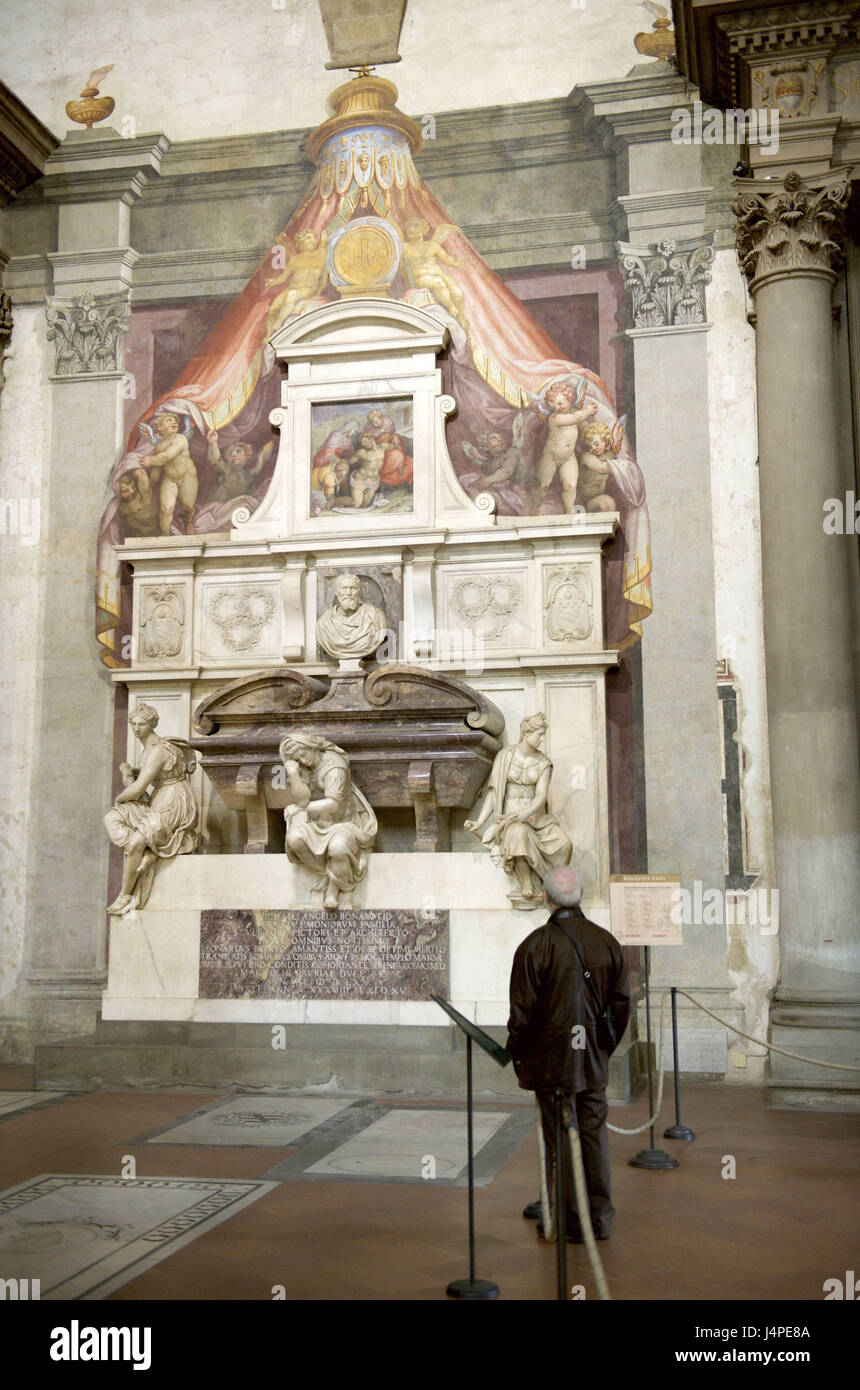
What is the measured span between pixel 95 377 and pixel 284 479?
2109 mm

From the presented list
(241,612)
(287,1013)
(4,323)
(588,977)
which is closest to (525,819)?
(287,1013)

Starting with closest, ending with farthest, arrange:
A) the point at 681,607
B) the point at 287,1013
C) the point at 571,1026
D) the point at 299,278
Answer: the point at 571,1026
the point at 287,1013
the point at 681,607
the point at 299,278

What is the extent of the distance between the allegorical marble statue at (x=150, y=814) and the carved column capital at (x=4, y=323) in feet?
13.3

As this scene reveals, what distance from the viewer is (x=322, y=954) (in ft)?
30.1

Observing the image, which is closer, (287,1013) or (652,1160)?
(652,1160)

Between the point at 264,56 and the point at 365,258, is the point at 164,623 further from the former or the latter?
the point at 264,56

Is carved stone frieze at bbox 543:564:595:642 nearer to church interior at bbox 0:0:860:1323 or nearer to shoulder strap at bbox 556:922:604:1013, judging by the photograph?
church interior at bbox 0:0:860:1323

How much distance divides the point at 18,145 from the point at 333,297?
3.13 m

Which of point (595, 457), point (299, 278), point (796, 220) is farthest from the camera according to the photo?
point (299, 278)

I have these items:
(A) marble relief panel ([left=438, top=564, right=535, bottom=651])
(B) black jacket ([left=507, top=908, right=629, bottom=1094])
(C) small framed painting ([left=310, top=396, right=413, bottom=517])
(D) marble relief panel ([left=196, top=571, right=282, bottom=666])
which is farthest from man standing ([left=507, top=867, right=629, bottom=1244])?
(C) small framed painting ([left=310, top=396, right=413, bottom=517])

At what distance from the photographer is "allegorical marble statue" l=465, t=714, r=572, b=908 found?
29.8 ft

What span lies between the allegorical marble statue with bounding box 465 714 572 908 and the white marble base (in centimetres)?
15

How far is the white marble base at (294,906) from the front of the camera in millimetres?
8945

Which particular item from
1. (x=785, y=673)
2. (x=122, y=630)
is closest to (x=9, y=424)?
(x=122, y=630)
